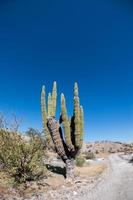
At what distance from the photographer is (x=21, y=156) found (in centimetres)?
1712

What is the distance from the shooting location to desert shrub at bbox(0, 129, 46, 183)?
54.8ft

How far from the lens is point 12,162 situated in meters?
17.0

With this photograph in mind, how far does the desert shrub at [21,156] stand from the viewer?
1670cm

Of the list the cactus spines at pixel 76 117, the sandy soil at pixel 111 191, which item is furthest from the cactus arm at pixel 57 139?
the sandy soil at pixel 111 191

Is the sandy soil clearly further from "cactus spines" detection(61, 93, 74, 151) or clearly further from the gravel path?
"cactus spines" detection(61, 93, 74, 151)

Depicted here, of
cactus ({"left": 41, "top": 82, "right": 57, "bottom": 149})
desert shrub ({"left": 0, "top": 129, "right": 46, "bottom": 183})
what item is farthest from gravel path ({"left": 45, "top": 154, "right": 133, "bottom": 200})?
cactus ({"left": 41, "top": 82, "right": 57, "bottom": 149})

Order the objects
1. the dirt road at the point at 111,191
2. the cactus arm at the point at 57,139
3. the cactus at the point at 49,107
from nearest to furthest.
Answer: the dirt road at the point at 111,191 → the cactus arm at the point at 57,139 → the cactus at the point at 49,107

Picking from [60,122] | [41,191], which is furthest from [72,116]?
[41,191]

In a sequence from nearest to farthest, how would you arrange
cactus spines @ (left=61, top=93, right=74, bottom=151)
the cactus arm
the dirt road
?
the dirt road < the cactus arm < cactus spines @ (left=61, top=93, right=74, bottom=151)

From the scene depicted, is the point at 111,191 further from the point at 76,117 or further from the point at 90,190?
the point at 76,117

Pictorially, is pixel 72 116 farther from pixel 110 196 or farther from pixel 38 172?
pixel 110 196

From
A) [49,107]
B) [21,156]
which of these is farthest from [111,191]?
[49,107]

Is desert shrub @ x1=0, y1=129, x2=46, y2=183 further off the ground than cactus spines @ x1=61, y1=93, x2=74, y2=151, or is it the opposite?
cactus spines @ x1=61, y1=93, x2=74, y2=151

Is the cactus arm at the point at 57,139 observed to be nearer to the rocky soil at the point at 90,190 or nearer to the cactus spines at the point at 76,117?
the cactus spines at the point at 76,117
